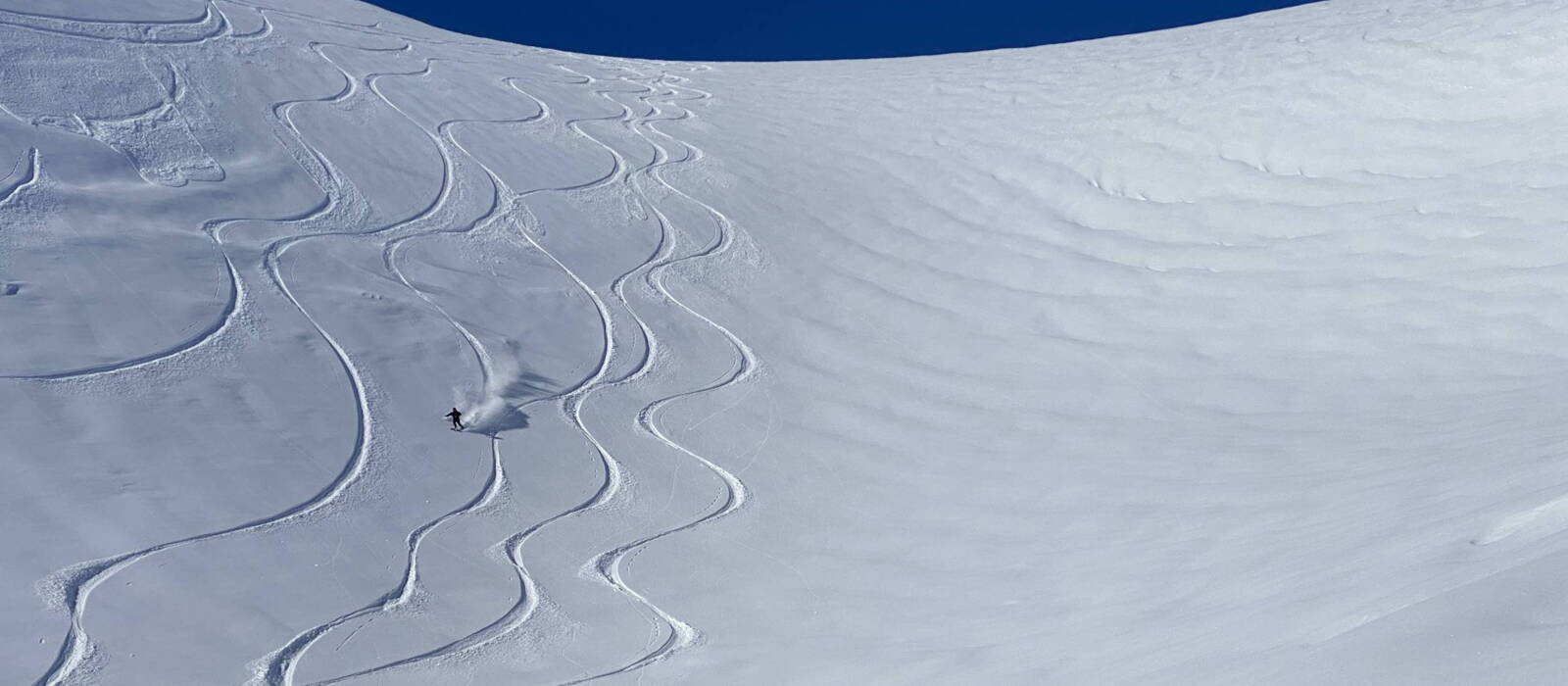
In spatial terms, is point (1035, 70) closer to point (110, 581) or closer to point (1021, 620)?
point (1021, 620)

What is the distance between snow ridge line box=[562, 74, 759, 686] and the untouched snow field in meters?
0.03

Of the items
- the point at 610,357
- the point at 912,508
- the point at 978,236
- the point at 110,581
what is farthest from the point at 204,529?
the point at 978,236

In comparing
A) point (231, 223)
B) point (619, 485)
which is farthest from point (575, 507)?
point (231, 223)

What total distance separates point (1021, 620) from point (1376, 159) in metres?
4.53

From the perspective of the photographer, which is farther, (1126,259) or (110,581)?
(1126,259)

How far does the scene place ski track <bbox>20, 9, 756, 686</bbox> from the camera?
3672 mm

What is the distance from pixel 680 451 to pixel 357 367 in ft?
4.19

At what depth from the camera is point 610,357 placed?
5590 millimetres

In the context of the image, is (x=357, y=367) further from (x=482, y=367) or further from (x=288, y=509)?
(x=288, y=509)

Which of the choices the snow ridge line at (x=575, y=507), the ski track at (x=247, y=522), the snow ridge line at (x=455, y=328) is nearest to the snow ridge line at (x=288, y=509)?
the ski track at (x=247, y=522)

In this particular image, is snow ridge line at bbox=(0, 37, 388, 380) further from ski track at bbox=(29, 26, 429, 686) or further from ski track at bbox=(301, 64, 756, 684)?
ski track at bbox=(301, 64, 756, 684)

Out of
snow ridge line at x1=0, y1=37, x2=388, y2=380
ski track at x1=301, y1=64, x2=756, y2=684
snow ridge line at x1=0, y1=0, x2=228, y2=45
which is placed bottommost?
ski track at x1=301, y1=64, x2=756, y2=684

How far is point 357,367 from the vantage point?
4891 millimetres

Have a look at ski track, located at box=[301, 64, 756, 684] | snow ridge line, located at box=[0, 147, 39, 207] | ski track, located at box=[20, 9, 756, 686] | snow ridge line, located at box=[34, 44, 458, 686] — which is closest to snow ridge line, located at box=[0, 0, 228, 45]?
ski track, located at box=[20, 9, 756, 686]
